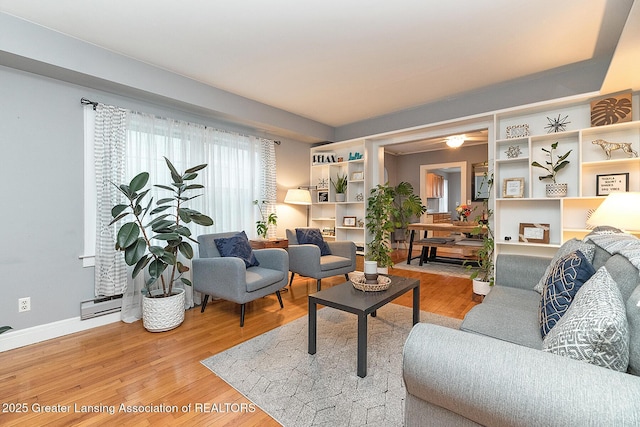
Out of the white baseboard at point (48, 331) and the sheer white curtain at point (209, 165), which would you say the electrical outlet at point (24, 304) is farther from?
the sheer white curtain at point (209, 165)

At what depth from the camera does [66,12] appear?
6.91 ft

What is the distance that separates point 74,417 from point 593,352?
2345mm

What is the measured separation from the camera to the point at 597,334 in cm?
84

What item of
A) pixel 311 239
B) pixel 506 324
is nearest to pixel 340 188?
pixel 311 239

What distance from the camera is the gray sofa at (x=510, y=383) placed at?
0.69m

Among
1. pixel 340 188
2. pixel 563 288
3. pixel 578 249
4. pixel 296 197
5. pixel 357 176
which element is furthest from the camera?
pixel 340 188

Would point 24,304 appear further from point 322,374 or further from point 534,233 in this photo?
point 534,233

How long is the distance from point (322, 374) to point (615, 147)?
3.39 meters

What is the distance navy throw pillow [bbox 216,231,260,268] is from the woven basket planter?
2.16ft

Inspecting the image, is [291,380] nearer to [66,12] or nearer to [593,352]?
[593,352]

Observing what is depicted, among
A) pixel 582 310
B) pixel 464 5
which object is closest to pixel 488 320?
pixel 582 310

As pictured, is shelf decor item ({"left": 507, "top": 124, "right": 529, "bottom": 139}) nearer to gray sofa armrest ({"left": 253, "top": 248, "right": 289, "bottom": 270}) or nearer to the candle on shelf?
the candle on shelf

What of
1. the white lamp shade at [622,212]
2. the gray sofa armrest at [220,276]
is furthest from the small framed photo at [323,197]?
the white lamp shade at [622,212]

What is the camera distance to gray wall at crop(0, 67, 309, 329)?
2.36 metres
